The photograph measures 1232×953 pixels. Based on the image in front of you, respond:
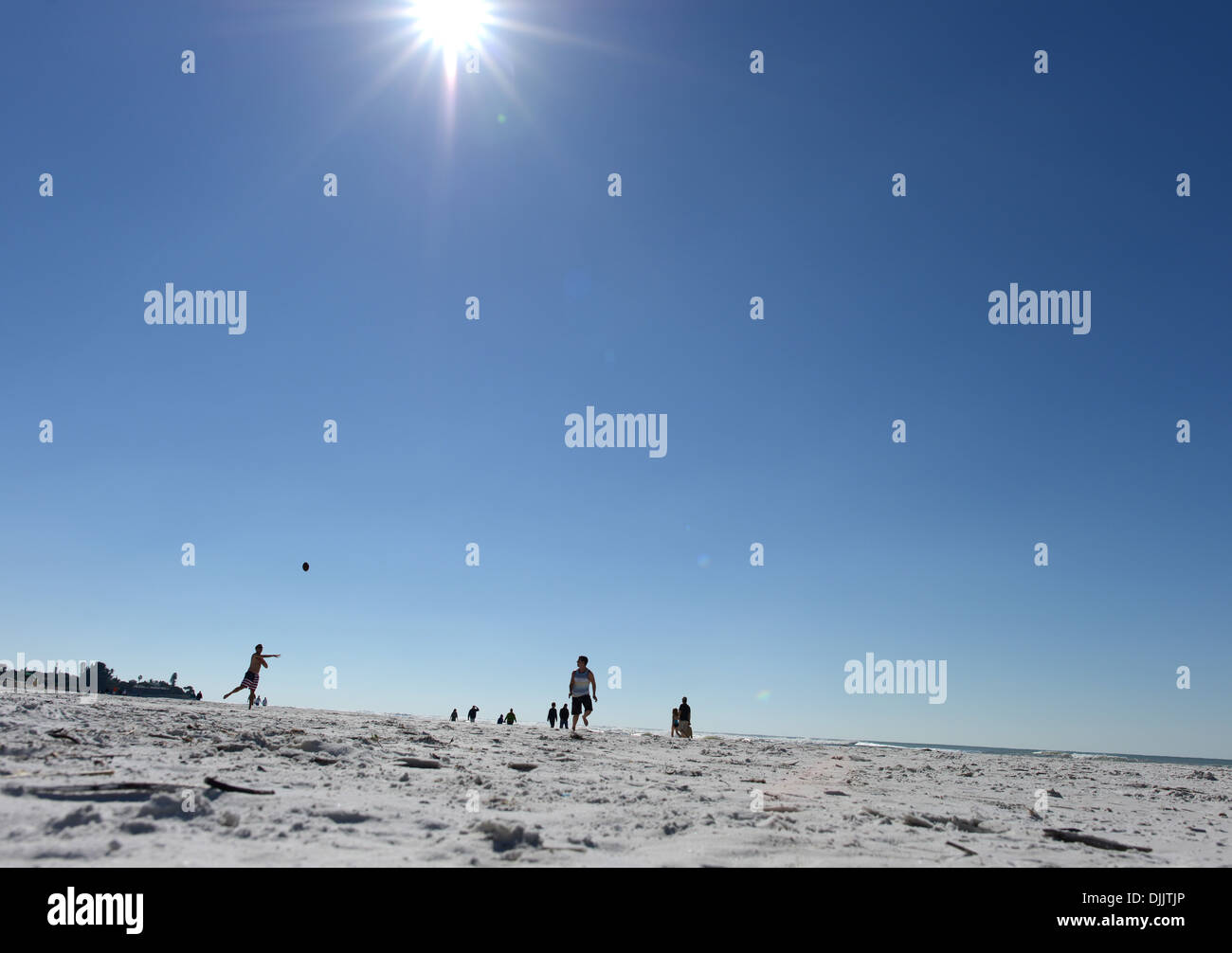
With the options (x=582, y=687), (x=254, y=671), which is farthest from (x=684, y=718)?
(x=254, y=671)

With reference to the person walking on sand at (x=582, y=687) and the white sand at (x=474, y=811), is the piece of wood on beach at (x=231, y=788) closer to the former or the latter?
the white sand at (x=474, y=811)

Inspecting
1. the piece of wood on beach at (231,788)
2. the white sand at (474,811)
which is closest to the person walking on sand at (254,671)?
the white sand at (474,811)

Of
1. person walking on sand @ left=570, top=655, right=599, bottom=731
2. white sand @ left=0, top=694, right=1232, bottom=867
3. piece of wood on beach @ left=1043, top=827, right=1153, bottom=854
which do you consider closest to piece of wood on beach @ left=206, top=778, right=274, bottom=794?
white sand @ left=0, top=694, right=1232, bottom=867
